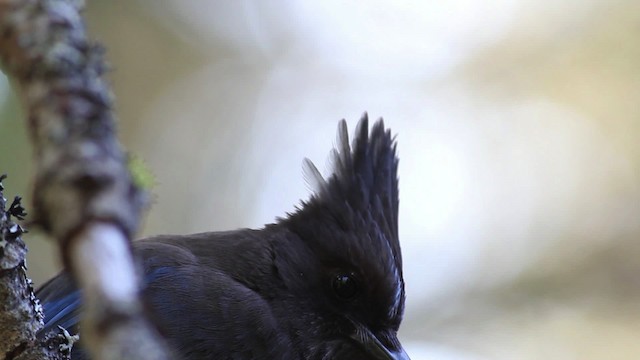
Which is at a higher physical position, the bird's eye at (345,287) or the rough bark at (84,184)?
the bird's eye at (345,287)

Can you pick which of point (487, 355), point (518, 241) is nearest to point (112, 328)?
point (487, 355)

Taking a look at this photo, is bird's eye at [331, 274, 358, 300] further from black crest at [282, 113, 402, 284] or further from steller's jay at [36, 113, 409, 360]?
black crest at [282, 113, 402, 284]

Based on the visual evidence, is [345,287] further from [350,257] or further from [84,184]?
[84,184]

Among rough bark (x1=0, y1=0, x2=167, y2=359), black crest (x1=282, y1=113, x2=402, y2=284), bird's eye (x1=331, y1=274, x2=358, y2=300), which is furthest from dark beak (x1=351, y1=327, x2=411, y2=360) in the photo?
rough bark (x1=0, y1=0, x2=167, y2=359)

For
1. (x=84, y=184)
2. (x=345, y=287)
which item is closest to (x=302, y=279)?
(x=345, y=287)

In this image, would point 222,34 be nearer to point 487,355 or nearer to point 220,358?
point 487,355

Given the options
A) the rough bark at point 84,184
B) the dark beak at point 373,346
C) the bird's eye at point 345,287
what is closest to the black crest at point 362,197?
the bird's eye at point 345,287

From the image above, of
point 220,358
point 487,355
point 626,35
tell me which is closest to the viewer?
point 220,358

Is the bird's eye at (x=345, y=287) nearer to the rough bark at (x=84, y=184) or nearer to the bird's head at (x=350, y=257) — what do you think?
the bird's head at (x=350, y=257)
